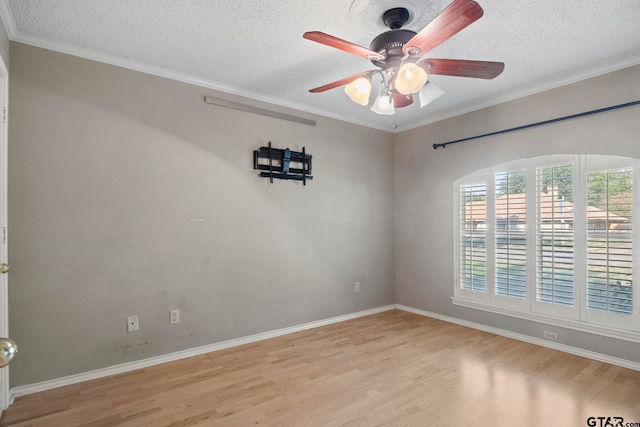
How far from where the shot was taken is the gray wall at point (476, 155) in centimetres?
289

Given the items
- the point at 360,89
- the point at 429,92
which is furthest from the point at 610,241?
the point at 360,89

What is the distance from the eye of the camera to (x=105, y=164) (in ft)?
8.95

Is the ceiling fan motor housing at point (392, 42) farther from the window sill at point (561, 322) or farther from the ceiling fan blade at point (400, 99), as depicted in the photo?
the window sill at point (561, 322)

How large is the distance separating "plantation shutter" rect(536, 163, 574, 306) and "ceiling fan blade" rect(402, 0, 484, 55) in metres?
2.20

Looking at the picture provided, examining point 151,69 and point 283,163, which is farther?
point 283,163

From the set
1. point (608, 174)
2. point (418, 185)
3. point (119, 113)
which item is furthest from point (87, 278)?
point (608, 174)

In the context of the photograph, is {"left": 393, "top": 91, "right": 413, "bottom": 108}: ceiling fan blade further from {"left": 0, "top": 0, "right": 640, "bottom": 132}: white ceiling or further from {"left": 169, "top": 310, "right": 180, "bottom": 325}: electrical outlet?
{"left": 169, "top": 310, "right": 180, "bottom": 325}: electrical outlet

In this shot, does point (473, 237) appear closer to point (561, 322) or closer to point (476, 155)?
point (476, 155)

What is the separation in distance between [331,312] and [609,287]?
8.83 ft

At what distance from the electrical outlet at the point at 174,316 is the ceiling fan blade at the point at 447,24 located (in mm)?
2765

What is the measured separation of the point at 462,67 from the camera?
1.99 meters

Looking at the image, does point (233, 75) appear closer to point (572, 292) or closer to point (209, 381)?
point (209, 381)

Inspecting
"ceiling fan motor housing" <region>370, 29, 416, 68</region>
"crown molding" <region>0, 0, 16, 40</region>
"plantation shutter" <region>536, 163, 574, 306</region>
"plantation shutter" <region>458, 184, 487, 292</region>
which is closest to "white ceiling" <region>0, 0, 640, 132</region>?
"crown molding" <region>0, 0, 16, 40</region>

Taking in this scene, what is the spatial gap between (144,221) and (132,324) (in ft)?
2.83
